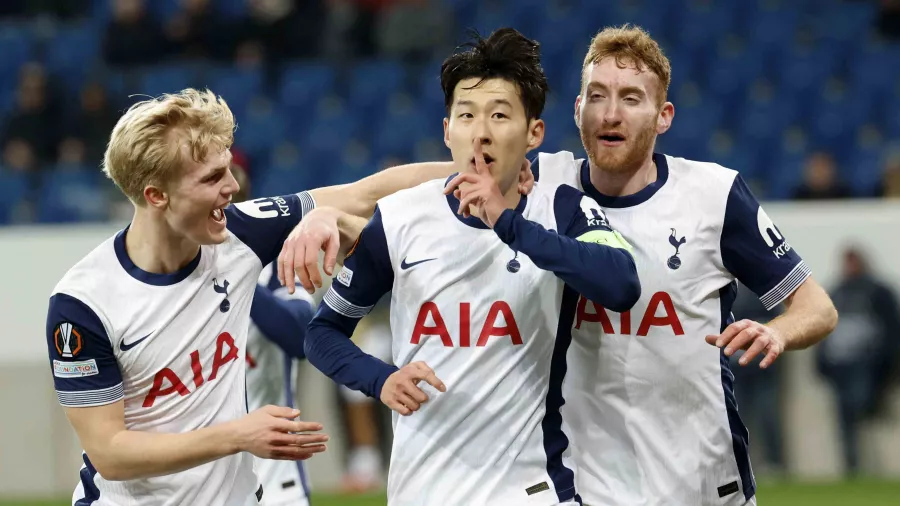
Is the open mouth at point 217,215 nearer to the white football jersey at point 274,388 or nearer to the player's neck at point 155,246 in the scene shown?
the player's neck at point 155,246

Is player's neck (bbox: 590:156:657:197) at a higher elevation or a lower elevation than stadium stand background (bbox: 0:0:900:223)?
lower

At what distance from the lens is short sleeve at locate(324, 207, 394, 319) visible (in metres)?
4.26

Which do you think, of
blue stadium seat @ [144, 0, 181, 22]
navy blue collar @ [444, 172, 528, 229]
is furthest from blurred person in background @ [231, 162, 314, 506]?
blue stadium seat @ [144, 0, 181, 22]

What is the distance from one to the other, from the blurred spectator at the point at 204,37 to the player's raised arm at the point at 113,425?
1064cm

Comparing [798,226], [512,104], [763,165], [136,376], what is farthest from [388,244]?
[763,165]

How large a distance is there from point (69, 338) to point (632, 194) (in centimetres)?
199

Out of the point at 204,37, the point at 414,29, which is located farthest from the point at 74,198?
the point at 414,29

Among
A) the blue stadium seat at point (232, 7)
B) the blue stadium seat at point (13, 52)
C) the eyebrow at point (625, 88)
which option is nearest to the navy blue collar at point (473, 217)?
the eyebrow at point (625, 88)

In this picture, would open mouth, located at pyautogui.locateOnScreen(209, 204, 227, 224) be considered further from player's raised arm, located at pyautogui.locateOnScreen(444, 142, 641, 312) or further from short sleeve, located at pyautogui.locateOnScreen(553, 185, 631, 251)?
short sleeve, located at pyautogui.locateOnScreen(553, 185, 631, 251)

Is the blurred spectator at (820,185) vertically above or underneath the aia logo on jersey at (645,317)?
above

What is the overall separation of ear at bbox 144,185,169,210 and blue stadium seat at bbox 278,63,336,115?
10315 millimetres

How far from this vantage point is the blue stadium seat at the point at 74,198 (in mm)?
12547

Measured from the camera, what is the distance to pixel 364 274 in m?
4.26

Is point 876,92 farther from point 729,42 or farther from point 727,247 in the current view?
point 727,247
